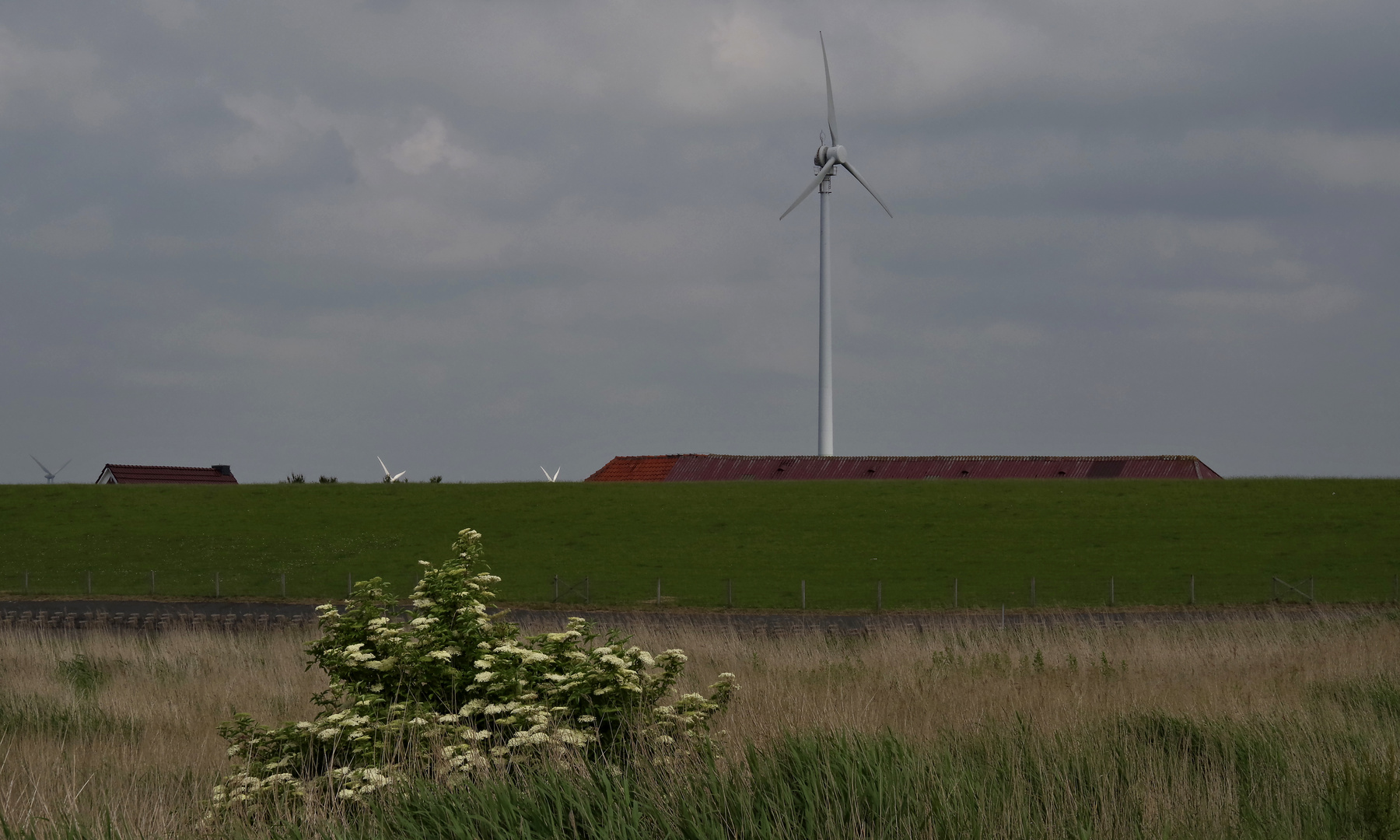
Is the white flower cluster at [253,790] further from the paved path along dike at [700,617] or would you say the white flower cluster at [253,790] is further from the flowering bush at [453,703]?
the paved path along dike at [700,617]

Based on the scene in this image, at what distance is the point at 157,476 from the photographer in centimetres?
9281

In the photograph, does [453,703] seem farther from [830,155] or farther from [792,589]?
[830,155]

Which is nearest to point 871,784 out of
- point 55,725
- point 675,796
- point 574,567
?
point 675,796

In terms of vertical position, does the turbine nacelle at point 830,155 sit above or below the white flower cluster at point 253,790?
above

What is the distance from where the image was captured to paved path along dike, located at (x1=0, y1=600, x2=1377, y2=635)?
34.6 m

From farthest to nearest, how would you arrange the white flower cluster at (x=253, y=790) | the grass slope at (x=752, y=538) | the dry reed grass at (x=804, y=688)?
the grass slope at (x=752, y=538) < the dry reed grass at (x=804, y=688) < the white flower cluster at (x=253, y=790)

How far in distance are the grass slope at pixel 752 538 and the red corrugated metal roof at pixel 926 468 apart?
801 cm

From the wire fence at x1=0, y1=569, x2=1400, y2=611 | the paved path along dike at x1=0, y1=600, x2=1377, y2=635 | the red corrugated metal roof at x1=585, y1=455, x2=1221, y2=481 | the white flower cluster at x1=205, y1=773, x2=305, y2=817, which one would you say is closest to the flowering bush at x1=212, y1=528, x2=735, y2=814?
the white flower cluster at x1=205, y1=773, x2=305, y2=817

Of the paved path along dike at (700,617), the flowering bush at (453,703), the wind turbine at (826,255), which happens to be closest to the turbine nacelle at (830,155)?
the wind turbine at (826,255)

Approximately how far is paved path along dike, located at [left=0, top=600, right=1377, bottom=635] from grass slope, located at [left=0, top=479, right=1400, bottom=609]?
355 cm

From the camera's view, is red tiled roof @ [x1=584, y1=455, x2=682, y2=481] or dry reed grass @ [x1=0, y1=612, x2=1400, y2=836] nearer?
dry reed grass @ [x1=0, y1=612, x2=1400, y2=836]

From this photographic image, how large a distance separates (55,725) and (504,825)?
35.6 feet

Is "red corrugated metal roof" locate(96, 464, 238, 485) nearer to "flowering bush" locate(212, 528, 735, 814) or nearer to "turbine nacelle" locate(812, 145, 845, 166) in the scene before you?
"turbine nacelle" locate(812, 145, 845, 166)

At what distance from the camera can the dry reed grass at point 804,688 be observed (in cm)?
1101
